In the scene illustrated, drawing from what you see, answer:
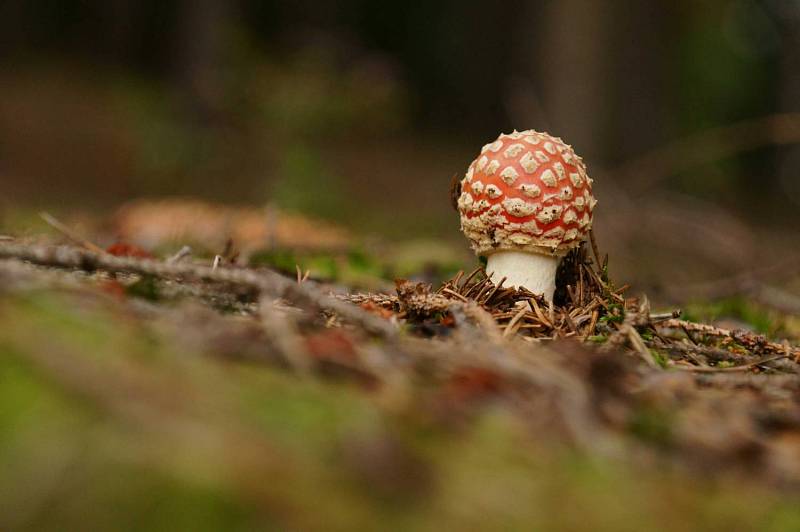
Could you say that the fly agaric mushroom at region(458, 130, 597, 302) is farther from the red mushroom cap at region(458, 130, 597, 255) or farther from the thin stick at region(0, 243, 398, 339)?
the thin stick at region(0, 243, 398, 339)

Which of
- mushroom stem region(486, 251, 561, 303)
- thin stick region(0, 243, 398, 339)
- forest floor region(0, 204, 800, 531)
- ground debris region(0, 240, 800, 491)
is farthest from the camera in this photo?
mushroom stem region(486, 251, 561, 303)

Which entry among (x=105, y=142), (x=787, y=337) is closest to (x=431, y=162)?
(x=105, y=142)

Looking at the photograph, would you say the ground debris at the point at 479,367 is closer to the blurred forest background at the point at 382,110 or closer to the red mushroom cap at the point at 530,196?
the red mushroom cap at the point at 530,196

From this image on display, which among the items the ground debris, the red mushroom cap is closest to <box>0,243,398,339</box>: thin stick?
the ground debris

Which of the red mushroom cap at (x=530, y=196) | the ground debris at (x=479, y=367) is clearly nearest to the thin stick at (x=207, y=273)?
the ground debris at (x=479, y=367)

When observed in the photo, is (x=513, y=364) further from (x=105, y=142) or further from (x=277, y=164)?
(x=105, y=142)

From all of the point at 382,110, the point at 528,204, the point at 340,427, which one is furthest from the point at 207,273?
the point at 382,110

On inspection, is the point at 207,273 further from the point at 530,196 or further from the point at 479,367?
the point at 530,196
